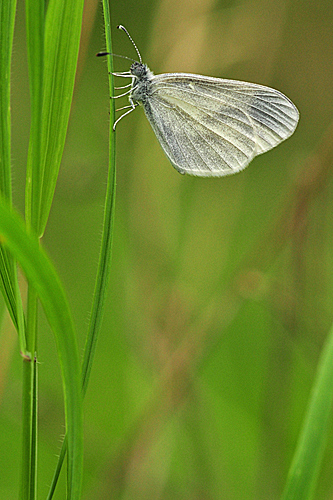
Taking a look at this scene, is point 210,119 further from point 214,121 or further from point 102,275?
point 102,275

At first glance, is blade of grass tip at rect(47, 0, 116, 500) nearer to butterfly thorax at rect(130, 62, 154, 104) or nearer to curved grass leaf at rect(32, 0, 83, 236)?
curved grass leaf at rect(32, 0, 83, 236)

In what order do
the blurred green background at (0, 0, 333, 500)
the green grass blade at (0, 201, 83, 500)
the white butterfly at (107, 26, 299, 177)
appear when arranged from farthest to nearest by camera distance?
the blurred green background at (0, 0, 333, 500) < the white butterfly at (107, 26, 299, 177) < the green grass blade at (0, 201, 83, 500)

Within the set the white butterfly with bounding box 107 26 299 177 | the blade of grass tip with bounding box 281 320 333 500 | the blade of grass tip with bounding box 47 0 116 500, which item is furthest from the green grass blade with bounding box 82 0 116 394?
the white butterfly with bounding box 107 26 299 177

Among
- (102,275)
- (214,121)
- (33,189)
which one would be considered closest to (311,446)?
(102,275)

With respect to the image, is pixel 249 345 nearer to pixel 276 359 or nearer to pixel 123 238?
pixel 123 238

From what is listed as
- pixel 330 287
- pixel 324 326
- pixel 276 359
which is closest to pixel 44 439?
pixel 276 359

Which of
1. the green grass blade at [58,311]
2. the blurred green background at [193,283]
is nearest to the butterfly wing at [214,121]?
the blurred green background at [193,283]

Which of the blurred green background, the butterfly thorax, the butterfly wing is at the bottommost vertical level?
the blurred green background
